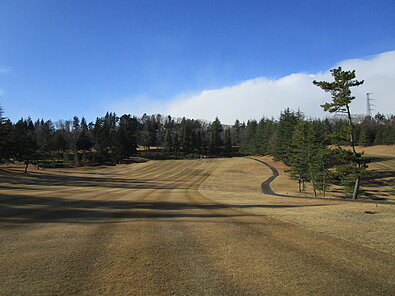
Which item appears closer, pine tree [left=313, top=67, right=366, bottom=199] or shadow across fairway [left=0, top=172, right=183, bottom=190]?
pine tree [left=313, top=67, right=366, bottom=199]

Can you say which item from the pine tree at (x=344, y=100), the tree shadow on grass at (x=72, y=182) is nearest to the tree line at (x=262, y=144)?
the pine tree at (x=344, y=100)

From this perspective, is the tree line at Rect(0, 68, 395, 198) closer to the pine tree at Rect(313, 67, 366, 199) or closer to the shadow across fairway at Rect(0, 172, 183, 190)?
the pine tree at Rect(313, 67, 366, 199)

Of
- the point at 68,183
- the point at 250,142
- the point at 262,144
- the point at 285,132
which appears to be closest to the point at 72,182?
the point at 68,183

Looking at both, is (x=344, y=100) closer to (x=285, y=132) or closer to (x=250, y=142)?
(x=285, y=132)

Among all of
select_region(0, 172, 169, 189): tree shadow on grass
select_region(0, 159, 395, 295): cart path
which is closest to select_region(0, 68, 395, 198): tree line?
select_region(0, 172, 169, 189): tree shadow on grass

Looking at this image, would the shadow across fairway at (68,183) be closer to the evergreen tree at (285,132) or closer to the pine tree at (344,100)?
the pine tree at (344,100)

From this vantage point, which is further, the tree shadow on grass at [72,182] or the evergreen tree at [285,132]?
the evergreen tree at [285,132]

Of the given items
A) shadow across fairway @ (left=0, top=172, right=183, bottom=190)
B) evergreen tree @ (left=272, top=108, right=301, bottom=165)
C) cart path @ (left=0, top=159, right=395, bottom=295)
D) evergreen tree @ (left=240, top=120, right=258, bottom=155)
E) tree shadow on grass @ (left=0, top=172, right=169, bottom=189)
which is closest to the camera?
cart path @ (left=0, top=159, right=395, bottom=295)

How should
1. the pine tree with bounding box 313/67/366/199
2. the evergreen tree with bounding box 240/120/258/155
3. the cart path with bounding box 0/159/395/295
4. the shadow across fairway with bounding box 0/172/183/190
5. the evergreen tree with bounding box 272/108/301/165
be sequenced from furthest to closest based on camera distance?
1. the evergreen tree with bounding box 240/120/258/155
2. the evergreen tree with bounding box 272/108/301/165
3. the shadow across fairway with bounding box 0/172/183/190
4. the pine tree with bounding box 313/67/366/199
5. the cart path with bounding box 0/159/395/295

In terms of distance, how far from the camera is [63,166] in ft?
298

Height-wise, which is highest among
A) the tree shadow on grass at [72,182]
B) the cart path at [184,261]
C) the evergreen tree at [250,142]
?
the evergreen tree at [250,142]

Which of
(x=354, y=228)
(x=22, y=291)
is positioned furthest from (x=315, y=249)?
(x=22, y=291)

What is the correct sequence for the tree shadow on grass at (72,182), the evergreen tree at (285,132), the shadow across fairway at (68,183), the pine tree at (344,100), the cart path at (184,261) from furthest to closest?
the evergreen tree at (285,132), the tree shadow on grass at (72,182), the shadow across fairway at (68,183), the pine tree at (344,100), the cart path at (184,261)

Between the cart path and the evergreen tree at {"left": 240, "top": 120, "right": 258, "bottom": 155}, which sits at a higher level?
the evergreen tree at {"left": 240, "top": 120, "right": 258, "bottom": 155}
